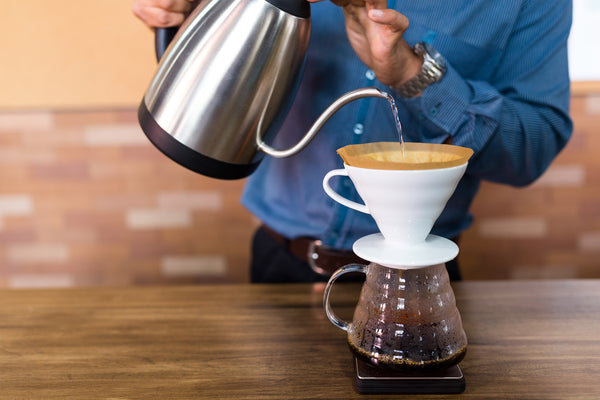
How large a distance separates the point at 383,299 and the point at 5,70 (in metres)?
1.60

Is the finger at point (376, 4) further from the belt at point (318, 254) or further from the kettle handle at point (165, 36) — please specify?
the belt at point (318, 254)

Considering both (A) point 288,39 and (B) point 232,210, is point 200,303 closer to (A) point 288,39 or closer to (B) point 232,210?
(A) point 288,39

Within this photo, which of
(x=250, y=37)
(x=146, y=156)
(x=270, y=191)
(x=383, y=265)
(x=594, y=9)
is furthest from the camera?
(x=146, y=156)

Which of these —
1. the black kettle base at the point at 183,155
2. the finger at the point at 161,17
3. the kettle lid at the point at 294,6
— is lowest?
the black kettle base at the point at 183,155

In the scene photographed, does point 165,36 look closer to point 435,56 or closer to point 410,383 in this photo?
point 435,56

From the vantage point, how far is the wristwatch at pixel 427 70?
827 mm

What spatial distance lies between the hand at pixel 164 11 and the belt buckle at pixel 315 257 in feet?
1.59

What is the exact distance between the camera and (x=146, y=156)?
5.82 feet

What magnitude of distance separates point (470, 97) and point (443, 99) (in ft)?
0.18

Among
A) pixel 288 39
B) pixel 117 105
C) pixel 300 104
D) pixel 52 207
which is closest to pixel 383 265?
pixel 288 39

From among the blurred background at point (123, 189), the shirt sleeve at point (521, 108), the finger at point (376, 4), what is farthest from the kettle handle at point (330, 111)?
the blurred background at point (123, 189)

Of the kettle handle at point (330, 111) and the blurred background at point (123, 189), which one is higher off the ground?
the kettle handle at point (330, 111)

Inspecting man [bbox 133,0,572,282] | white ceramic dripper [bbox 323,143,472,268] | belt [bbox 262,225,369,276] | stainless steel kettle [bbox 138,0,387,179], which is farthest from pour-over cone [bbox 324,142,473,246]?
belt [bbox 262,225,369,276]

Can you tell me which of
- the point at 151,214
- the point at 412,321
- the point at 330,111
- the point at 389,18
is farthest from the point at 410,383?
the point at 151,214
